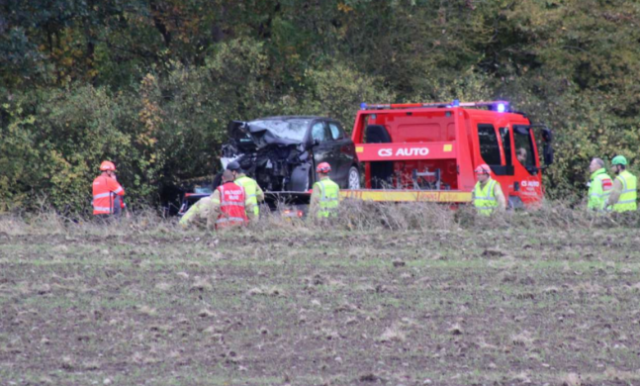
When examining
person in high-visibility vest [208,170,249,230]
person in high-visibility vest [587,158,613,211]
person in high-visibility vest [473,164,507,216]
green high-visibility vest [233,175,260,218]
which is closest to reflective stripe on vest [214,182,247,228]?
person in high-visibility vest [208,170,249,230]

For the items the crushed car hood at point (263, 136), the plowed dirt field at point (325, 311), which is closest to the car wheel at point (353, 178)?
the crushed car hood at point (263, 136)

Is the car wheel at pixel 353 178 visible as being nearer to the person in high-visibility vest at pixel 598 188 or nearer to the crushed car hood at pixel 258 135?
the crushed car hood at pixel 258 135

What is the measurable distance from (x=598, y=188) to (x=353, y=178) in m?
4.44

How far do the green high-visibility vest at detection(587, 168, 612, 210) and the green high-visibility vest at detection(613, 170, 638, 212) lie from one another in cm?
25

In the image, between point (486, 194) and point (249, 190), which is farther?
point (486, 194)

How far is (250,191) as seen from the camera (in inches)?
639

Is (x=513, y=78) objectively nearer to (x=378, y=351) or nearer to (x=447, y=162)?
(x=447, y=162)

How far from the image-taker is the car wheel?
19953mm

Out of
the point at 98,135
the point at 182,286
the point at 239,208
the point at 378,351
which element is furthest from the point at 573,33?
the point at 378,351

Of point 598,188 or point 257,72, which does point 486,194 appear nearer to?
point 598,188

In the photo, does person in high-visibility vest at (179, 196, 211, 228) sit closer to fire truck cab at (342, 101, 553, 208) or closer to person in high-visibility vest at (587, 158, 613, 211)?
fire truck cab at (342, 101, 553, 208)

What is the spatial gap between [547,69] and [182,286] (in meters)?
19.9

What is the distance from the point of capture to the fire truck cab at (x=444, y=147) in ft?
62.8

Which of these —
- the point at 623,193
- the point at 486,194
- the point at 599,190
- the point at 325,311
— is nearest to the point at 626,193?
the point at 623,193
